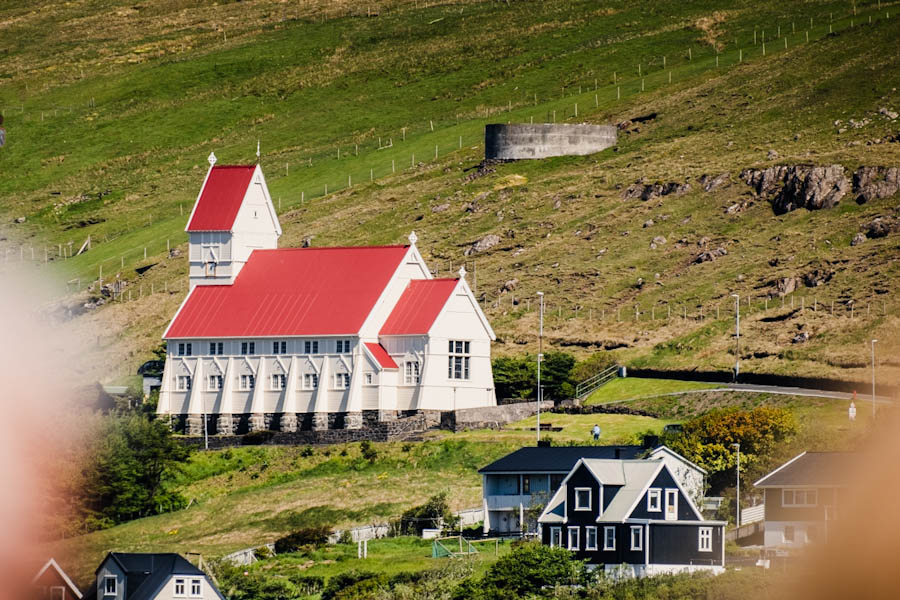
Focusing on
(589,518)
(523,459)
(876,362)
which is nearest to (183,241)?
(876,362)

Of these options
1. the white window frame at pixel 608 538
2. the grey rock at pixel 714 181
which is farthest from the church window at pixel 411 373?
the grey rock at pixel 714 181

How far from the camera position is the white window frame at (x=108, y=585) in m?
50.3

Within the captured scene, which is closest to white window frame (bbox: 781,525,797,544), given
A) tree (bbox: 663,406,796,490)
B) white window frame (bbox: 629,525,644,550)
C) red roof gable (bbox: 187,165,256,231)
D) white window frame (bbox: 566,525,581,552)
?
white window frame (bbox: 629,525,644,550)

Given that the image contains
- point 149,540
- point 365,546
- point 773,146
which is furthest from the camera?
point 773,146

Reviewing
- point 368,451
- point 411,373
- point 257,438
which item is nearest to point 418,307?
point 411,373

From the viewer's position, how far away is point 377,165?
625 ft

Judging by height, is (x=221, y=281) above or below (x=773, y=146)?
below

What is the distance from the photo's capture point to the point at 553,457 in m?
80.2

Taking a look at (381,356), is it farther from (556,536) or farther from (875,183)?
(875,183)

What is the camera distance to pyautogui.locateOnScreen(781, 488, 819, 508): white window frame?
223ft

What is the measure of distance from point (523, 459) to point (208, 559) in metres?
16.4

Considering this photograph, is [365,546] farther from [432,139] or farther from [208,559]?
[432,139]

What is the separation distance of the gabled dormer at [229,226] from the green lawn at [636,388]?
2568 cm

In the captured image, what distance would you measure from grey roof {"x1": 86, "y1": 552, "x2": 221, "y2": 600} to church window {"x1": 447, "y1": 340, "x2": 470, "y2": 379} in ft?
156
